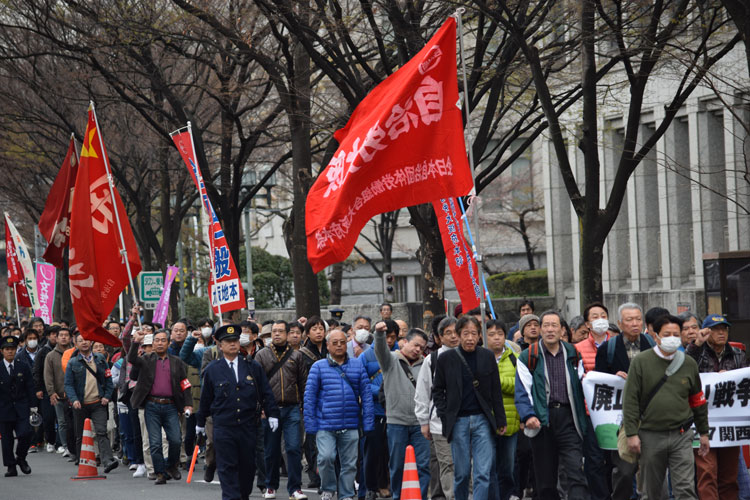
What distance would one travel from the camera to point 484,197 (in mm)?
50844

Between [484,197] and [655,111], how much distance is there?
20563 mm

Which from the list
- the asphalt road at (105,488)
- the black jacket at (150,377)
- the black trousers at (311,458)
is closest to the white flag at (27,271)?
the asphalt road at (105,488)

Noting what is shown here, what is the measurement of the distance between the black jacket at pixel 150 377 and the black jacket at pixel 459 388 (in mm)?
5581

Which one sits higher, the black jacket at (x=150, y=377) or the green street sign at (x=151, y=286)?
the green street sign at (x=151, y=286)

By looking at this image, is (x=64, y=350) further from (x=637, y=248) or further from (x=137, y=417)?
(x=637, y=248)

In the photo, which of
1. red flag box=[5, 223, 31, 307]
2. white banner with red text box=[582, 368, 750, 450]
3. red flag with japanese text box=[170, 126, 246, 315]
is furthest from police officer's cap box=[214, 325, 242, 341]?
red flag box=[5, 223, 31, 307]

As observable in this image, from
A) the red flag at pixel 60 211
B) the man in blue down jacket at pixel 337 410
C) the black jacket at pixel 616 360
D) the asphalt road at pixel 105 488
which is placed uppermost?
the red flag at pixel 60 211

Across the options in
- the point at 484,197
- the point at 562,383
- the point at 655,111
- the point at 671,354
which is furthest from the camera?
the point at 484,197

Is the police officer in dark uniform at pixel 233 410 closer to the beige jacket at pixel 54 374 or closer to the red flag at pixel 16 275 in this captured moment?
the beige jacket at pixel 54 374

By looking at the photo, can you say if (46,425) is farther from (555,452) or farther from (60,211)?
(555,452)

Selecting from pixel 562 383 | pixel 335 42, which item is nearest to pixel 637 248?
pixel 335 42

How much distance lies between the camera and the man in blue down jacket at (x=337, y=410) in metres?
11.7

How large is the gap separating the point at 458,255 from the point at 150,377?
4.21 m

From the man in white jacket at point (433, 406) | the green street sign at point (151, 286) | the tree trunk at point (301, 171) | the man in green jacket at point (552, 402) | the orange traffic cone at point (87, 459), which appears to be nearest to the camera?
the man in green jacket at point (552, 402)
